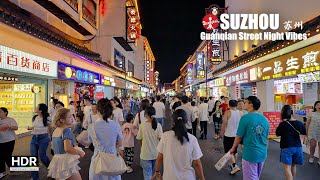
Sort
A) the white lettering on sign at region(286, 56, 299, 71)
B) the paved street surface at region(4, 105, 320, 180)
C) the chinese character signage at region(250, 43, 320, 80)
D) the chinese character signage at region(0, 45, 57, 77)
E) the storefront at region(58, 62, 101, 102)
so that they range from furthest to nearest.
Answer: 1. the storefront at region(58, 62, 101, 102)
2. the white lettering on sign at region(286, 56, 299, 71)
3. the chinese character signage at region(250, 43, 320, 80)
4. the chinese character signage at region(0, 45, 57, 77)
5. the paved street surface at region(4, 105, 320, 180)

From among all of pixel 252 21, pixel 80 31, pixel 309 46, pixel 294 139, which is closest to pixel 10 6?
pixel 294 139

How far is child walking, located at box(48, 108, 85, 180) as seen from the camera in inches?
161

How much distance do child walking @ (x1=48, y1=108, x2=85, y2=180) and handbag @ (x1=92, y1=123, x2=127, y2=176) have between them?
342mm

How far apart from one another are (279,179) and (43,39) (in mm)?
9620

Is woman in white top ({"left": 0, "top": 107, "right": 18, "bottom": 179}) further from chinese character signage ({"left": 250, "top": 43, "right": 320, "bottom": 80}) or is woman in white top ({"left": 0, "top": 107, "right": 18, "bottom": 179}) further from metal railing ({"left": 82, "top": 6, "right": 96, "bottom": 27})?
metal railing ({"left": 82, "top": 6, "right": 96, "bottom": 27})

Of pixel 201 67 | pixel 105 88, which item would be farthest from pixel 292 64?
pixel 201 67

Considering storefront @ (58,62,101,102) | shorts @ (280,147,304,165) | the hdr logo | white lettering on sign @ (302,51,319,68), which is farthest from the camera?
storefront @ (58,62,101,102)

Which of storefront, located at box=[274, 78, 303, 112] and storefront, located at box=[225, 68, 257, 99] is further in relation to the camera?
storefront, located at box=[225, 68, 257, 99]

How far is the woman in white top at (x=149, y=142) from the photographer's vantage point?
516 centimetres

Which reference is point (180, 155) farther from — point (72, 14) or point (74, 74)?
point (72, 14)

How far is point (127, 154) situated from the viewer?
7.25 meters

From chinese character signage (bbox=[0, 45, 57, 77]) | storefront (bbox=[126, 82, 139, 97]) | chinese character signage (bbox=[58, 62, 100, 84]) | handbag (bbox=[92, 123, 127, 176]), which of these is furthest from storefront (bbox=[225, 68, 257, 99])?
storefront (bbox=[126, 82, 139, 97])

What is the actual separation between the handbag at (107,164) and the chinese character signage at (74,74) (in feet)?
37.5

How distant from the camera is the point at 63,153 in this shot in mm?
4203
